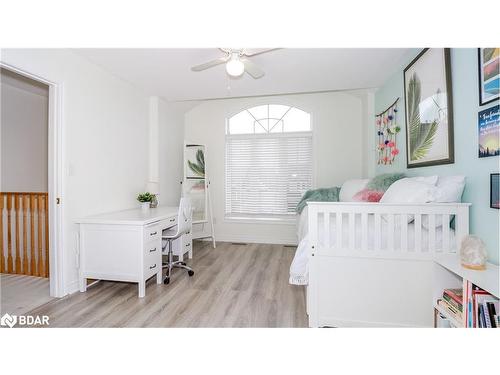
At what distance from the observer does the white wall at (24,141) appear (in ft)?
12.1

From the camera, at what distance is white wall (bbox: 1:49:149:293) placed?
2.33 metres

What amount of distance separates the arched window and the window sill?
5 centimetres

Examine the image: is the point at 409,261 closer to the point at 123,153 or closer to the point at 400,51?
the point at 400,51

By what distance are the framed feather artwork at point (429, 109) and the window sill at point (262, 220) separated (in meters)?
2.17

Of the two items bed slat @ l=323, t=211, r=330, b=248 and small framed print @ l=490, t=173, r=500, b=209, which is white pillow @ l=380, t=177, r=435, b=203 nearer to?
small framed print @ l=490, t=173, r=500, b=209

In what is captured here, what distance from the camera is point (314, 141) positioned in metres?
4.22

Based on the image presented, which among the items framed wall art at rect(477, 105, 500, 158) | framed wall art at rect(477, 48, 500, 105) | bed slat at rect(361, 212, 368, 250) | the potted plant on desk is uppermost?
framed wall art at rect(477, 48, 500, 105)

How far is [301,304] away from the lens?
217 centimetres

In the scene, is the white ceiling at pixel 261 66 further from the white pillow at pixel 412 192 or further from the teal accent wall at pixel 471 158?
the white pillow at pixel 412 192

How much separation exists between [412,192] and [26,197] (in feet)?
13.1

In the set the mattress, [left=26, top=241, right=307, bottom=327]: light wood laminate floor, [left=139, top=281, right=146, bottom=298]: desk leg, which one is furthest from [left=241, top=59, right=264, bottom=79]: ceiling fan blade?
[left=139, top=281, right=146, bottom=298]: desk leg

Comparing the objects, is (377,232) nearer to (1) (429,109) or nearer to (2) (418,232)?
(2) (418,232)

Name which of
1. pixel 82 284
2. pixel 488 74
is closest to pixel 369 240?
pixel 488 74
